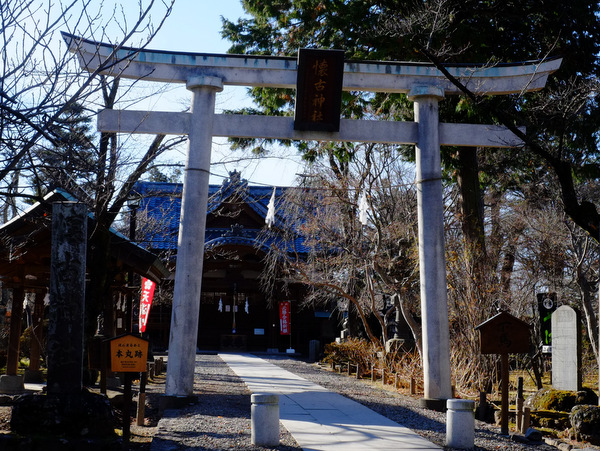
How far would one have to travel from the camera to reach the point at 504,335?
8.75 m

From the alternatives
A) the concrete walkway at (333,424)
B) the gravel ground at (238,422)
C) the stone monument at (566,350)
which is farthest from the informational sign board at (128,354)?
the stone monument at (566,350)

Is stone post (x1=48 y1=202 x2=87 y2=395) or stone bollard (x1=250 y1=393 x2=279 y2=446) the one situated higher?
stone post (x1=48 y1=202 x2=87 y2=395)

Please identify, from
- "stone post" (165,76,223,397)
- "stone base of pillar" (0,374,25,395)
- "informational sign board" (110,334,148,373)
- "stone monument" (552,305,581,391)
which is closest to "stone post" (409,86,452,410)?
"stone post" (165,76,223,397)

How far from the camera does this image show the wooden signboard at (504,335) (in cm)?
870

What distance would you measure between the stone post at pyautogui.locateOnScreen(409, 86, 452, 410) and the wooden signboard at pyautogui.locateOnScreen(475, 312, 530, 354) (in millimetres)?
1787

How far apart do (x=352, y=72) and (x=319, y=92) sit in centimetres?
75

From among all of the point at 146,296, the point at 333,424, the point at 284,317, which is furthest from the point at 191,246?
the point at 284,317

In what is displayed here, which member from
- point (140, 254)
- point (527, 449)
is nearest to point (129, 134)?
point (140, 254)

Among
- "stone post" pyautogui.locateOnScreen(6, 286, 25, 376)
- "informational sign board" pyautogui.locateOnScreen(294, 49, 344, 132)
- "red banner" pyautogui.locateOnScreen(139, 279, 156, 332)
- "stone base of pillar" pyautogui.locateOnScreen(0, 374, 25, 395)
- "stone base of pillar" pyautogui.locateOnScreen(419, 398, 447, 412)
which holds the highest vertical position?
"informational sign board" pyautogui.locateOnScreen(294, 49, 344, 132)

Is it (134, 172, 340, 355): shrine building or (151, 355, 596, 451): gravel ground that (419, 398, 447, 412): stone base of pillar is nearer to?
(151, 355, 596, 451): gravel ground

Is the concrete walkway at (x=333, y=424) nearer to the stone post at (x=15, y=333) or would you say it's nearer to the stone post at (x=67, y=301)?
the stone post at (x=67, y=301)

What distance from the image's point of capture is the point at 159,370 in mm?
19484

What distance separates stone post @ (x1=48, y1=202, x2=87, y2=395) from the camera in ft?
23.8

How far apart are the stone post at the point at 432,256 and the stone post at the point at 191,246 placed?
3702 millimetres
